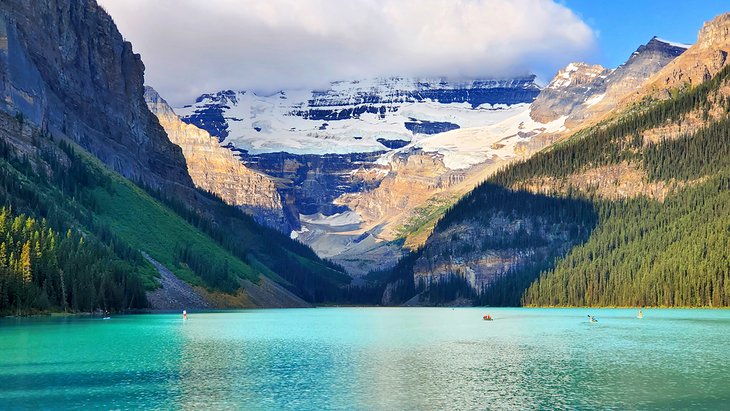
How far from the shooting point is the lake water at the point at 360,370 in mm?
57938

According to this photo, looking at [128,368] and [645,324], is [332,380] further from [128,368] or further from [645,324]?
[645,324]

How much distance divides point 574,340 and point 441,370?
124 ft

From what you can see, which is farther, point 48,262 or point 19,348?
point 48,262

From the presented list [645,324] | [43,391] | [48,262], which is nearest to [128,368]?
[43,391]

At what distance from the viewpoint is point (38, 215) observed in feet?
616

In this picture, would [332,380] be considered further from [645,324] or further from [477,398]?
[645,324]

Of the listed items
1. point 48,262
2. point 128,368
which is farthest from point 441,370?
point 48,262

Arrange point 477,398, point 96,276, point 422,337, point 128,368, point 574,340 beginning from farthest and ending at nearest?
point 96,276
point 422,337
point 574,340
point 128,368
point 477,398

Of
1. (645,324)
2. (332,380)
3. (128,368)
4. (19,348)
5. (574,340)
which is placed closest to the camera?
(332,380)

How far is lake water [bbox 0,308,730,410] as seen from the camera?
57.9 metres

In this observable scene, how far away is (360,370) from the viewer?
245ft

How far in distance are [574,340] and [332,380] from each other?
161 feet

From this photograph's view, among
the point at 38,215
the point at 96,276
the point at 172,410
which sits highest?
the point at 38,215

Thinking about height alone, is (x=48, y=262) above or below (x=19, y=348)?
above
